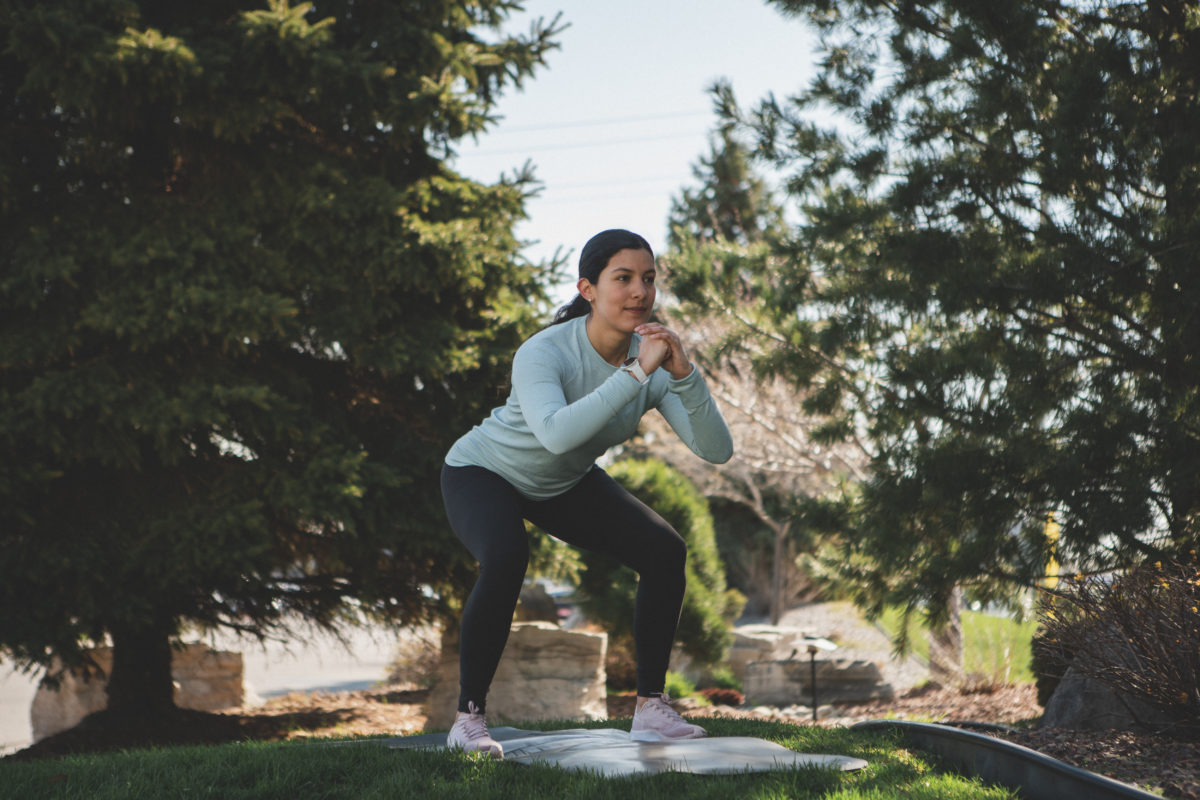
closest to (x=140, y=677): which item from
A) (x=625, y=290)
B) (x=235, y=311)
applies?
(x=235, y=311)

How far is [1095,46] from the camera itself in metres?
4.96

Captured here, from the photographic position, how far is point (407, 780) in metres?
2.78

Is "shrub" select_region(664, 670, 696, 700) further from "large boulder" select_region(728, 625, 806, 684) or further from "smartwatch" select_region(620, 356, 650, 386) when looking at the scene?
"smartwatch" select_region(620, 356, 650, 386)

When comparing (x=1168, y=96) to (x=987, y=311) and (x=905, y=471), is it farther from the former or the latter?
(x=905, y=471)

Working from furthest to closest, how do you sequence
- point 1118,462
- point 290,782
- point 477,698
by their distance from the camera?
point 1118,462, point 477,698, point 290,782

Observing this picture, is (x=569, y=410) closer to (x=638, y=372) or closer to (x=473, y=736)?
(x=638, y=372)

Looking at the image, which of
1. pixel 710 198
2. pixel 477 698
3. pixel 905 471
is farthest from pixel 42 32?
pixel 710 198

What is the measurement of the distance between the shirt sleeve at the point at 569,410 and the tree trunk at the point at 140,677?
206 inches

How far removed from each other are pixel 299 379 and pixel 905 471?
160 inches

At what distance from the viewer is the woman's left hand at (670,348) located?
298 cm

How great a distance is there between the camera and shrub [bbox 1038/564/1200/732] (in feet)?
10.6

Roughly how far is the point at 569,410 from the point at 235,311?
13.0ft

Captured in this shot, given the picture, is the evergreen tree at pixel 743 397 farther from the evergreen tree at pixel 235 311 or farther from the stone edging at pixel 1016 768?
the stone edging at pixel 1016 768

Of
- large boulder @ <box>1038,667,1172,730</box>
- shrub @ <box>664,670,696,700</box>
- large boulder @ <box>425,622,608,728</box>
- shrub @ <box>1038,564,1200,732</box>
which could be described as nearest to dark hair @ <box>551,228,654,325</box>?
shrub @ <box>1038,564,1200,732</box>
